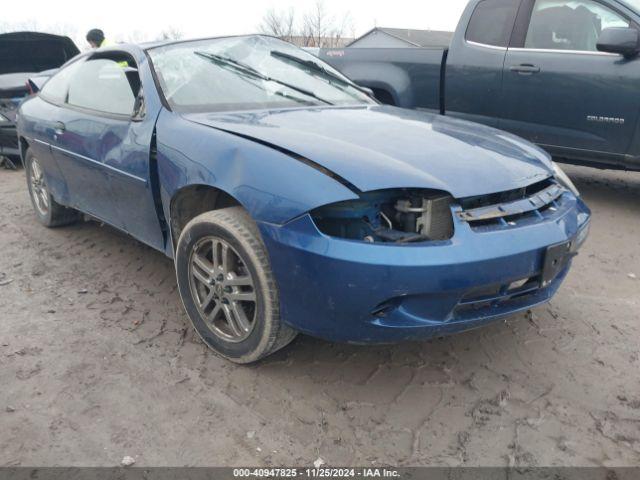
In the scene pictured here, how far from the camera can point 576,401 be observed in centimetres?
221

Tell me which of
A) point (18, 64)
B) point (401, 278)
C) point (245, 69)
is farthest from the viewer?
point (18, 64)

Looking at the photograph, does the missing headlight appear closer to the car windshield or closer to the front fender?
the front fender

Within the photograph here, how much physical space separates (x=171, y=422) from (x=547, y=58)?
14.1 ft

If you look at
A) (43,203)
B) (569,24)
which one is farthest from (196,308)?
(569,24)

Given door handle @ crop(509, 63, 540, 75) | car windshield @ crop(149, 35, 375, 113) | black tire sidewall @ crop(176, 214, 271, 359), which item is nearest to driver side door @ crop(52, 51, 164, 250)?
car windshield @ crop(149, 35, 375, 113)

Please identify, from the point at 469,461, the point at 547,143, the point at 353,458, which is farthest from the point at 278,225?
the point at 547,143

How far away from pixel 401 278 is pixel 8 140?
646 centimetres

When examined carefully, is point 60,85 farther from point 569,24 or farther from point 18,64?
point 18,64

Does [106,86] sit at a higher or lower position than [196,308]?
higher

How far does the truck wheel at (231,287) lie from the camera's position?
7.17 feet

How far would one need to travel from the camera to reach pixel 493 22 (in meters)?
5.12

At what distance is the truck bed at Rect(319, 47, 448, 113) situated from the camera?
5.34 metres

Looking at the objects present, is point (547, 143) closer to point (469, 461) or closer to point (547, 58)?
point (547, 58)

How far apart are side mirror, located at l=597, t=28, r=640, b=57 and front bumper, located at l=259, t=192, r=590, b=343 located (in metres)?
2.80
